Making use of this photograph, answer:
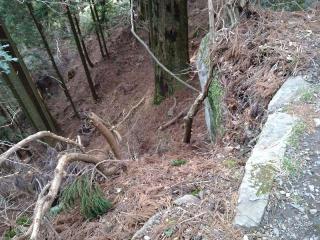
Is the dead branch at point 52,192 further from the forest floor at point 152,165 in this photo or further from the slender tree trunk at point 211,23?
the slender tree trunk at point 211,23

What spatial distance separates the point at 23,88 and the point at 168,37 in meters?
3.79

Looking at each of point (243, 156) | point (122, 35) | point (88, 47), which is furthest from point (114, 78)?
point (243, 156)

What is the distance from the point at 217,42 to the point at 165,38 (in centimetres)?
226

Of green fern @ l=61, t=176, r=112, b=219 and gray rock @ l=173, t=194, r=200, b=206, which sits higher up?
gray rock @ l=173, t=194, r=200, b=206

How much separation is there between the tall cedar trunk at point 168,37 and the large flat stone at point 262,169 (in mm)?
4098

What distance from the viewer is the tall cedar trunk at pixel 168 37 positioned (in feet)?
22.2

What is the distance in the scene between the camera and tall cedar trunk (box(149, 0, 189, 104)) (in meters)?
6.76

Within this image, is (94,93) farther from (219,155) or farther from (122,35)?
(219,155)

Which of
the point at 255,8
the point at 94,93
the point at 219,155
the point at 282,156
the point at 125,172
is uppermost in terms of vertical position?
the point at 255,8

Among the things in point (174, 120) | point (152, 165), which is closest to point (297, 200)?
point (152, 165)

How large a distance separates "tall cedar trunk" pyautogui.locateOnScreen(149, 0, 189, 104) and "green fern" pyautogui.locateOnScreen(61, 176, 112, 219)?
416 centimetres

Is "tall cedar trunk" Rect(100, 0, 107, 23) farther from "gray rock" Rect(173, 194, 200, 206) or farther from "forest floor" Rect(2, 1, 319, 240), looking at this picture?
"gray rock" Rect(173, 194, 200, 206)

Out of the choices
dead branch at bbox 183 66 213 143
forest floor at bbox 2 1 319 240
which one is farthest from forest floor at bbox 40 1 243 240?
dead branch at bbox 183 66 213 143

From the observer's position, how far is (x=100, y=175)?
4.00 meters
